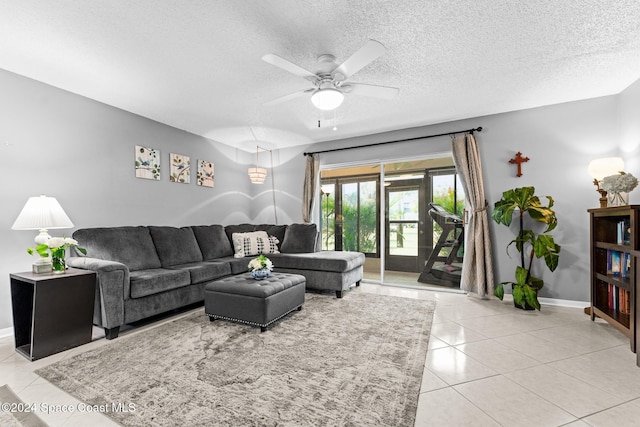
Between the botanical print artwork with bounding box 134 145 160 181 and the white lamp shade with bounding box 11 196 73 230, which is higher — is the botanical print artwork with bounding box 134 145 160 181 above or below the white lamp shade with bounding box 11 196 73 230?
above

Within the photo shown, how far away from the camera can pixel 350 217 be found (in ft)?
17.7

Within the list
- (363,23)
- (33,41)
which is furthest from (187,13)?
(33,41)

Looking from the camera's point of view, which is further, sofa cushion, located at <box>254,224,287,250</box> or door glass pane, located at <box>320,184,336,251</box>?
door glass pane, located at <box>320,184,336,251</box>

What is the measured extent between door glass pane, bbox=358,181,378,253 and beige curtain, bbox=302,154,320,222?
92cm

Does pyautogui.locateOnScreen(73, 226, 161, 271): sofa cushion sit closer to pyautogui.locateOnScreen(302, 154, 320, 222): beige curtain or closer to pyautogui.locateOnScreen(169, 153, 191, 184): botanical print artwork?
pyautogui.locateOnScreen(169, 153, 191, 184): botanical print artwork

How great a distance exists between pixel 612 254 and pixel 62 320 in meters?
5.15

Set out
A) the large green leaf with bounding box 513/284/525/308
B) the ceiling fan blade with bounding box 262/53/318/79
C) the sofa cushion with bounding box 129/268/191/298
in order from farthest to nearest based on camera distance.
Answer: the large green leaf with bounding box 513/284/525/308
the sofa cushion with bounding box 129/268/191/298
the ceiling fan blade with bounding box 262/53/318/79

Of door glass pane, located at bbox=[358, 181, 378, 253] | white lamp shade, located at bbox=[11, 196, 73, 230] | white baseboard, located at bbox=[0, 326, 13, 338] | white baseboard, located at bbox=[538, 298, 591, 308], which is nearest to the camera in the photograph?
white lamp shade, located at bbox=[11, 196, 73, 230]

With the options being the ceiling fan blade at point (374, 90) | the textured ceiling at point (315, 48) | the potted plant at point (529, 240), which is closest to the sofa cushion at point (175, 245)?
the textured ceiling at point (315, 48)

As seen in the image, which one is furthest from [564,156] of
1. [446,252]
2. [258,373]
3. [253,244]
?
[253,244]

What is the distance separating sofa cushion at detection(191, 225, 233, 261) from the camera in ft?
14.3

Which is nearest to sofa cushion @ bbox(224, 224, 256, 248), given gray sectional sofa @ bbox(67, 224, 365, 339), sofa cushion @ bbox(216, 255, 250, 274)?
gray sectional sofa @ bbox(67, 224, 365, 339)

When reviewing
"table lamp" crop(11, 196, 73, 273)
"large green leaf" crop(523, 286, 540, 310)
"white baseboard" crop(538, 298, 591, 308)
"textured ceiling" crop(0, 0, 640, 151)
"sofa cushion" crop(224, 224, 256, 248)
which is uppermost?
"textured ceiling" crop(0, 0, 640, 151)

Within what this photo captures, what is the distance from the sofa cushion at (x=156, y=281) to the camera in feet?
9.14
